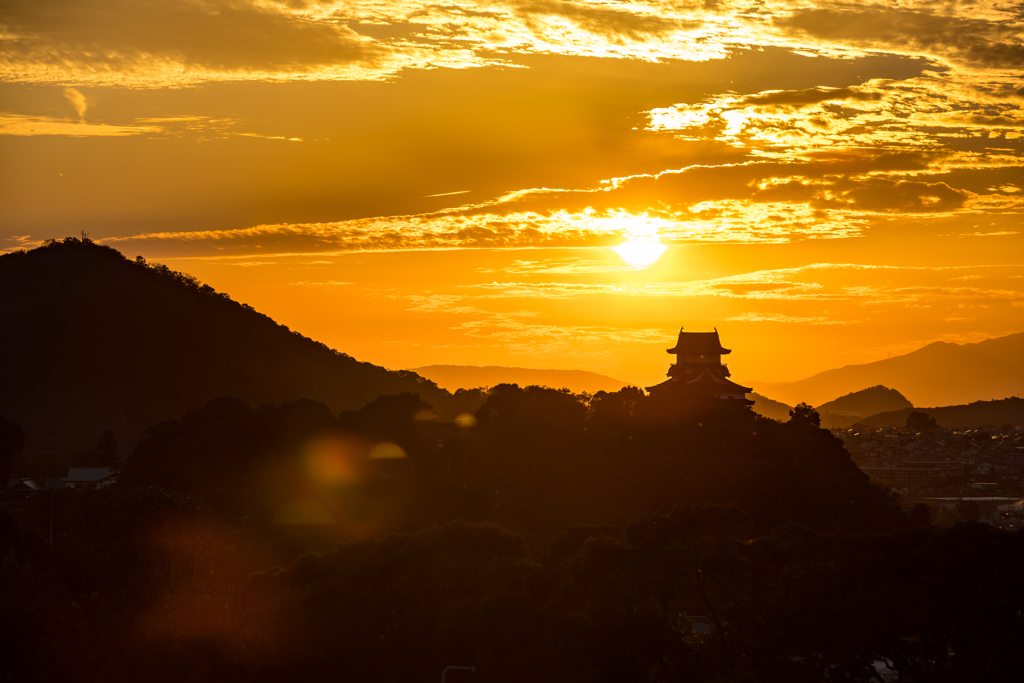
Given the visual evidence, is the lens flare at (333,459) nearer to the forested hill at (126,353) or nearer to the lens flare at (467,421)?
the lens flare at (467,421)

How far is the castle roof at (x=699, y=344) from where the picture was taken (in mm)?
78000

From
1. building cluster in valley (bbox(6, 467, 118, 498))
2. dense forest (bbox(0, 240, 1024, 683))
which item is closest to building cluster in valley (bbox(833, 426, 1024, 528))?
dense forest (bbox(0, 240, 1024, 683))

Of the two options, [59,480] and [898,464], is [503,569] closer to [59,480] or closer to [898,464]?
[59,480]

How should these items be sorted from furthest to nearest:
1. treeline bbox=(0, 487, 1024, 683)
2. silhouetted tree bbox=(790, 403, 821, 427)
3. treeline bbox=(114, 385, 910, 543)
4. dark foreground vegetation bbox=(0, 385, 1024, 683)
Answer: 1. silhouetted tree bbox=(790, 403, 821, 427)
2. treeline bbox=(114, 385, 910, 543)
3. treeline bbox=(0, 487, 1024, 683)
4. dark foreground vegetation bbox=(0, 385, 1024, 683)

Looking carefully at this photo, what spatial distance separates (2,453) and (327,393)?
52345 mm

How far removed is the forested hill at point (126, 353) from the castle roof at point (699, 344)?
45417mm

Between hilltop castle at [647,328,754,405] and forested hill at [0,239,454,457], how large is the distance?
45350 millimetres

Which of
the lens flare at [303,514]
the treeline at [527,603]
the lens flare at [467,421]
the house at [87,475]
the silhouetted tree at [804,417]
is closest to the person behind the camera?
the treeline at [527,603]

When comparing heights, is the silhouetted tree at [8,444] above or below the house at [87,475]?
above

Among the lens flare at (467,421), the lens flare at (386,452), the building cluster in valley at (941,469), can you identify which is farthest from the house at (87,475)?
the building cluster in valley at (941,469)

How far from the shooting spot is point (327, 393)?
123438 mm

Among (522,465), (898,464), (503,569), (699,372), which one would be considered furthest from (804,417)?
(898,464)

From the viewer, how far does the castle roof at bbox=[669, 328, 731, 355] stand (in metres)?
78.0

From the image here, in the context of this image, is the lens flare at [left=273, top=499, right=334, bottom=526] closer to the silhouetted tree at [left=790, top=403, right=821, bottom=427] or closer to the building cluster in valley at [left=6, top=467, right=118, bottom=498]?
the building cluster in valley at [left=6, top=467, right=118, bottom=498]
